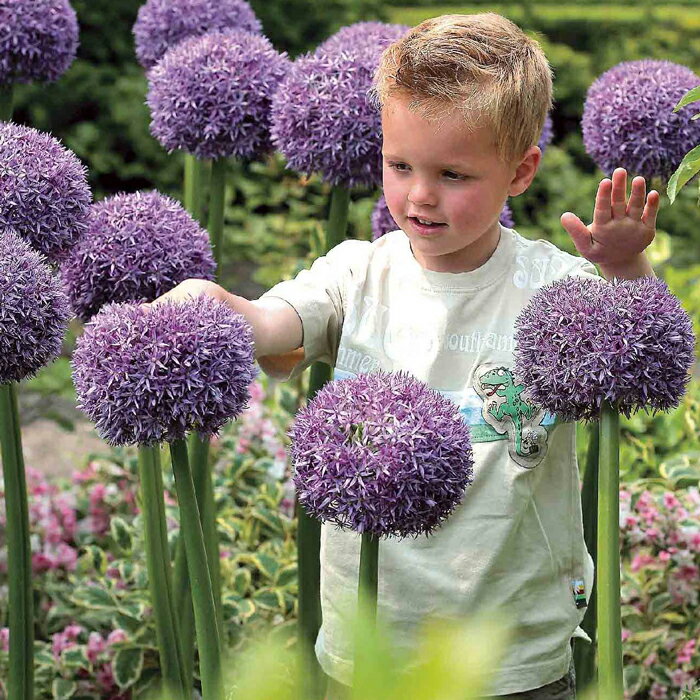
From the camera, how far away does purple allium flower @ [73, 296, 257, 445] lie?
132 cm

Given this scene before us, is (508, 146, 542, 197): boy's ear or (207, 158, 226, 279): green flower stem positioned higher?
(508, 146, 542, 197): boy's ear

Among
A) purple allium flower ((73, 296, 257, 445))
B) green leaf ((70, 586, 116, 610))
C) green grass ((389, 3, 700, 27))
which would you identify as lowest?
green leaf ((70, 586, 116, 610))

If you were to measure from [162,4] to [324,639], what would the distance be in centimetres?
132

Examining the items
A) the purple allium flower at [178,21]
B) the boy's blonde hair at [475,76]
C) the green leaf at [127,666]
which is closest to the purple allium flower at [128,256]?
the boy's blonde hair at [475,76]

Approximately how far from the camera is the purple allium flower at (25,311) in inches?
55.5

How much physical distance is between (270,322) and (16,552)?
558 mm

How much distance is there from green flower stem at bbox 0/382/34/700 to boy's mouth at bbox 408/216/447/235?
25.5 inches

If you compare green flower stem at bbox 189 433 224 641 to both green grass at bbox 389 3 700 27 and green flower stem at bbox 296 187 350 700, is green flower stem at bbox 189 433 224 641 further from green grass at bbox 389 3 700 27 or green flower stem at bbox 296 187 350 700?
green grass at bbox 389 3 700 27

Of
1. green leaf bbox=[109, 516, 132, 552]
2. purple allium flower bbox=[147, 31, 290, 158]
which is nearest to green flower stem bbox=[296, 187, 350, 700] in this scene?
purple allium flower bbox=[147, 31, 290, 158]

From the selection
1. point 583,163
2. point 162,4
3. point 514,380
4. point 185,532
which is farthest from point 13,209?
point 583,163

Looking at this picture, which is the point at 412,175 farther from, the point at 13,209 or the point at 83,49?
the point at 83,49

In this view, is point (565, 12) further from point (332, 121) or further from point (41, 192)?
point (41, 192)

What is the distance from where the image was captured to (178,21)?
2.37m

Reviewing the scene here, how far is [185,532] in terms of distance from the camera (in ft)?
4.75
